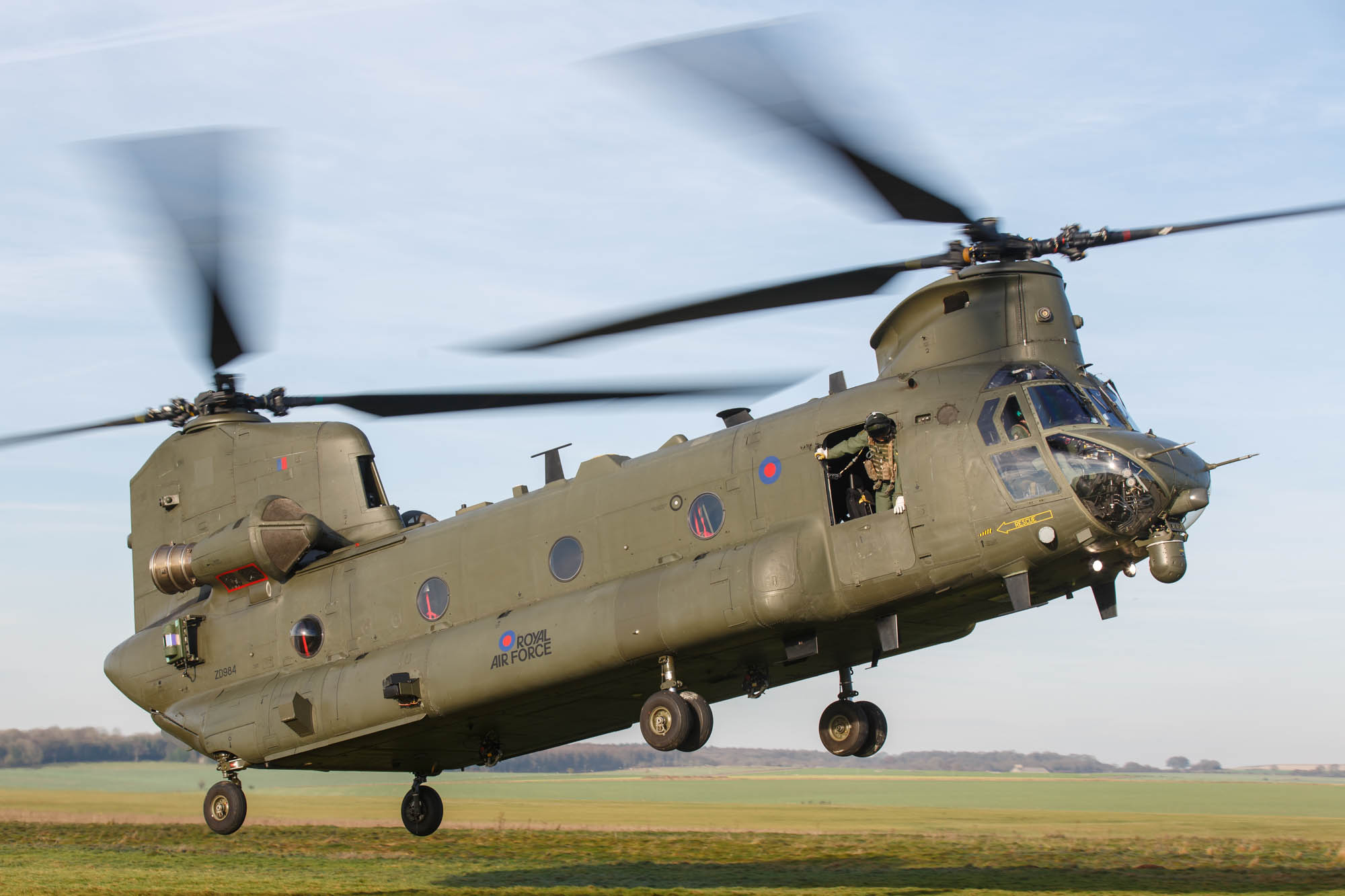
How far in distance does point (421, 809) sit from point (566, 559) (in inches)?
231

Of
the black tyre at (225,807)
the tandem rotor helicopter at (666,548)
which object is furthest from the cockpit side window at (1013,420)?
the black tyre at (225,807)

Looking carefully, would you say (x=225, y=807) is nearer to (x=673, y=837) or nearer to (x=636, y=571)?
(x=636, y=571)

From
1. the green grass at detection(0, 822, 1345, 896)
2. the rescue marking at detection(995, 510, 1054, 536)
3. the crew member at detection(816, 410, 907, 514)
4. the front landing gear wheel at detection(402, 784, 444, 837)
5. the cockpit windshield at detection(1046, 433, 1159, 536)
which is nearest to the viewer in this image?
the cockpit windshield at detection(1046, 433, 1159, 536)

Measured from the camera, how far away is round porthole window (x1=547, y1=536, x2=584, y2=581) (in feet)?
48.0

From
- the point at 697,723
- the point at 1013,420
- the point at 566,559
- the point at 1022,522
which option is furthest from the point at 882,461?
the point at 566,559

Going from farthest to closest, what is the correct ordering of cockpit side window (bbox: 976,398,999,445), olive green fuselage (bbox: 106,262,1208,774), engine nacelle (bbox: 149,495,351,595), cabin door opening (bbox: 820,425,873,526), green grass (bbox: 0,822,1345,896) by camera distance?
1. green grass (bbox: 0,822,1345,896)
2. engine nacelle (bbox: 149,495,351,595)
3. cabin door opening (bbox: 820,425,873,526)
4. olive green fuselage (bbox: 106,262,1208,774)
5. cockpit side window (bbox: 976,398,999,445)

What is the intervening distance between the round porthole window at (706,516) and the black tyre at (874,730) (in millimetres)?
3087

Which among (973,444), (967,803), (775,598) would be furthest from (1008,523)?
(967,803)

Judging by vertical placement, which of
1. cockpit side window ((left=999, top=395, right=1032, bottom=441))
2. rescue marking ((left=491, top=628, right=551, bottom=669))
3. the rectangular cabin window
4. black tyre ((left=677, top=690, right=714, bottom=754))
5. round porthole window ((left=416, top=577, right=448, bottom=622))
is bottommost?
black tyre ((left=677, top=690, right=714, bottom=754))

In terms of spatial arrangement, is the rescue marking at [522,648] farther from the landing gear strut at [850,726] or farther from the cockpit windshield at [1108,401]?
the cockpit windshield at [1108,401]

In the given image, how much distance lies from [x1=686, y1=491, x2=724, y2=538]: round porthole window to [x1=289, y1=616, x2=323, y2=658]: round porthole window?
232 inches

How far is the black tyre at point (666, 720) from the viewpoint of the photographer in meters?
13.0

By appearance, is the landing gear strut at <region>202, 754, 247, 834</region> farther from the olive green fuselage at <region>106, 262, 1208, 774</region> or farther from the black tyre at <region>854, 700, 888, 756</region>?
the black tyre at <region>854, 700, 888, 756</region>

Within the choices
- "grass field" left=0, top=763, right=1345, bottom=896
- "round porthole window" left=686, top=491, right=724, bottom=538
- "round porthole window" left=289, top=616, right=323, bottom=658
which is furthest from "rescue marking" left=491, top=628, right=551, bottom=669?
"grass field" left=0, top=763, right=1345, bottom=896
